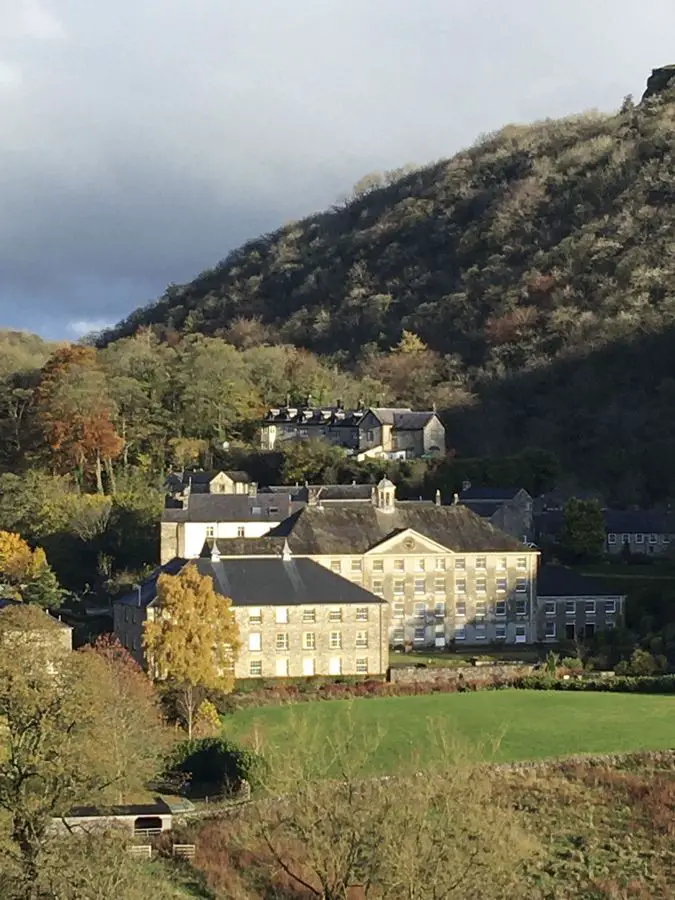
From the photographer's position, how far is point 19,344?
100375 mm

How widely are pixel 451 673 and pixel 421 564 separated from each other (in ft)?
→ 27.3

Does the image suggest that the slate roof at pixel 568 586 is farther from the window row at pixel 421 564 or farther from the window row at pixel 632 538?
the window row at pixel 632 538

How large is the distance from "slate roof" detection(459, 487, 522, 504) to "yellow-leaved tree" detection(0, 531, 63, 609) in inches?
809

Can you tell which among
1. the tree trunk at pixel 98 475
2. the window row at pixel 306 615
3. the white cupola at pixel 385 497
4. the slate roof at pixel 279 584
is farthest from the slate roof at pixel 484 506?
the tree trunk at pixel 98 475

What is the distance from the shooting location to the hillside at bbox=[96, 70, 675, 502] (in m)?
83.6

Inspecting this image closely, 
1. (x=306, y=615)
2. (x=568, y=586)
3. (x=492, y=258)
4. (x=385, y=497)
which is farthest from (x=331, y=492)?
(x=492, y=258)

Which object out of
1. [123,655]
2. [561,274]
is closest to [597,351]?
[561,274]

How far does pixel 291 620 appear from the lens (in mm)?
49906

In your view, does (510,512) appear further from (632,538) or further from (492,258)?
(492,258)

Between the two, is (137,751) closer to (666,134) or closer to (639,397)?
(639,397)

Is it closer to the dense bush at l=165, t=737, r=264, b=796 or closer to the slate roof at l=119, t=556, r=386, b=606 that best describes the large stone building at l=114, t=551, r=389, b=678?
the slate roof at l=119, t=556, r=386, b=606

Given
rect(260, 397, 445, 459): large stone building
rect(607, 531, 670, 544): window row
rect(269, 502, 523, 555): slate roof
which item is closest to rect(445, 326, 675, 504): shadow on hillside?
rect(260, 397, 445, 459): large stone building

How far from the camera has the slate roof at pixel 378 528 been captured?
5703cm

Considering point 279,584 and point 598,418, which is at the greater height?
point 598,418
